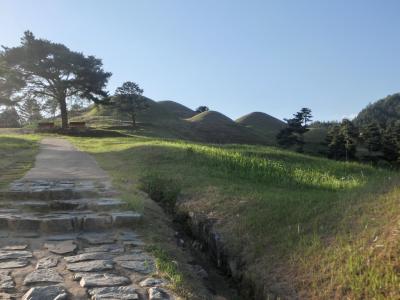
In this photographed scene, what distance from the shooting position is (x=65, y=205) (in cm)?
638

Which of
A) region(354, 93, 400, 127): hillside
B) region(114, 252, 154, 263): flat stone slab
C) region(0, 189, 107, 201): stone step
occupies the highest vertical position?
region(354, 93, 400, 127): hillside

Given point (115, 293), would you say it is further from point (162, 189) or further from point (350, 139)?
point (350, 139)

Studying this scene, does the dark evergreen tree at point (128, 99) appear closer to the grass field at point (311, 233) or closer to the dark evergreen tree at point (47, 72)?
the dark evergreen tree at point (47, 72)

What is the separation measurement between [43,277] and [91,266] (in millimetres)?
474

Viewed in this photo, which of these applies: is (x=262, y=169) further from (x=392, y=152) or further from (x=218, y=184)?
(x=392, y=152)

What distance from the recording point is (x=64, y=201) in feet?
21.4

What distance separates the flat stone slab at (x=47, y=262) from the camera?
4137 mm

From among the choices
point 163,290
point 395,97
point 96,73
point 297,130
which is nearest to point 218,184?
point 163,290

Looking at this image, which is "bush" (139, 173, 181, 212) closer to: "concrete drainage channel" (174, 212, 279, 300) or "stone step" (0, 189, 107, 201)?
"concrete drainage channel" (174, 212, 279, 300)

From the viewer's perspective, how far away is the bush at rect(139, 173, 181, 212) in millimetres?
7665

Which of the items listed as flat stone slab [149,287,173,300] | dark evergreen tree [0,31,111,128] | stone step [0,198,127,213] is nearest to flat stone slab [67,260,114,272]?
flat stone slab [149,287,173,300]

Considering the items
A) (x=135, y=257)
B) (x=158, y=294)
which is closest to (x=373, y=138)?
(x=135, y=257)

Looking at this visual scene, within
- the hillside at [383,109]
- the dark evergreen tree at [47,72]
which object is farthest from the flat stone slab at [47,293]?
the hillside at [383,109]

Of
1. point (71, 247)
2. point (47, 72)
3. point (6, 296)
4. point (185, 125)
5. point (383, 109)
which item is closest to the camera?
point (6, 296)
